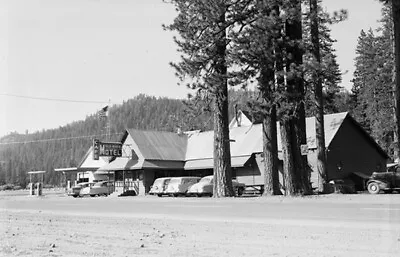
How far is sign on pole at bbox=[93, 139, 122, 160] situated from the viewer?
49188 mm

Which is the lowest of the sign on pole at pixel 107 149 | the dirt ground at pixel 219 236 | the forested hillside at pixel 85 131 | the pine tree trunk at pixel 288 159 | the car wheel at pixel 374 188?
the dirt ground at pixel 219 236

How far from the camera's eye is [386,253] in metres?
8.10

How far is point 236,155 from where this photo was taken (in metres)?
46.3

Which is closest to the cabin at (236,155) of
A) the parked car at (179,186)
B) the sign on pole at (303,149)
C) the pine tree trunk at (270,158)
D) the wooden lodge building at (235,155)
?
the wooden lodge building at (235,155)

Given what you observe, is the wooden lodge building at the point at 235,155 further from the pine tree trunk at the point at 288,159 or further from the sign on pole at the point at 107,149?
the pine tree trunk at the point at 288,159

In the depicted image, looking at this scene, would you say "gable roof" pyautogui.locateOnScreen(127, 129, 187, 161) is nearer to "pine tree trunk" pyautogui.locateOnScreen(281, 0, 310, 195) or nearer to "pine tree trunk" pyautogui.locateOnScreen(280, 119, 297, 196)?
"pine tree trunk" pyautogui.locateOnScreen(280, 119, 297, 196)

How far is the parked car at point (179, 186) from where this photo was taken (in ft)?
127

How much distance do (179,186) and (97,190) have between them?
45.1 feet

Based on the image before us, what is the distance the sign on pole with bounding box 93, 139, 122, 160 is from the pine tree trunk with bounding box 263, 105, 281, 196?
2306 cm

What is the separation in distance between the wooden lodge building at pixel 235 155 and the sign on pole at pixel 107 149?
0.83 m

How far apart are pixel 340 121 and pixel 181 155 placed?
17.1 metres

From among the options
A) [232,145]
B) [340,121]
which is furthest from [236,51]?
[232,145]

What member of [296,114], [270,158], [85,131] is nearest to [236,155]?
[270,158]

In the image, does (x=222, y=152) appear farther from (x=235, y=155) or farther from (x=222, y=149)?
(x=235, y=155)
